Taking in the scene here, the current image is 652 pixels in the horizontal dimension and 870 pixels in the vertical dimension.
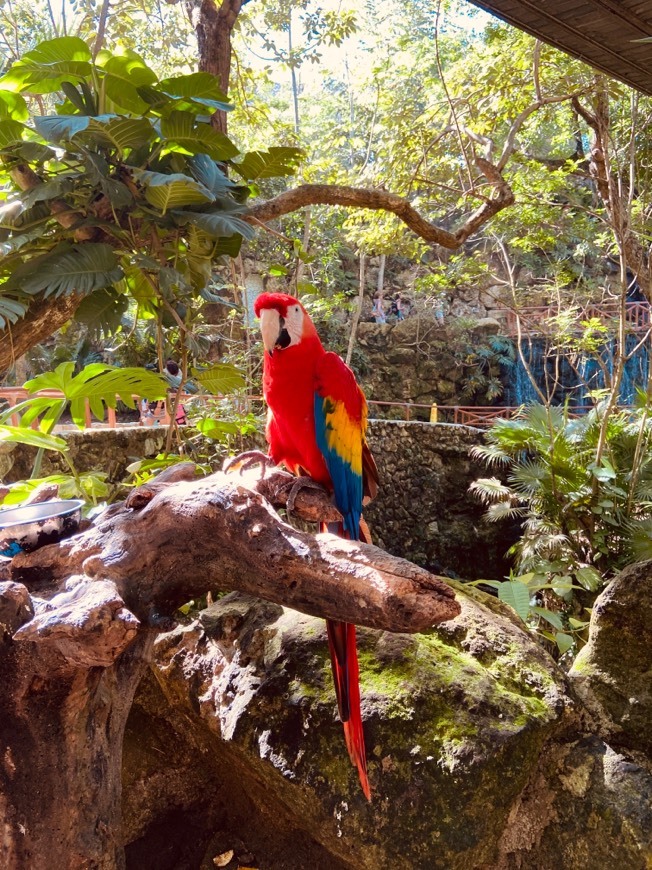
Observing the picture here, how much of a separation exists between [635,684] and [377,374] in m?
10.8

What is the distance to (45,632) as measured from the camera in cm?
85

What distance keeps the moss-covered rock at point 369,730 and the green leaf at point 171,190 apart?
47.0 inches

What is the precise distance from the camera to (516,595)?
2.60m

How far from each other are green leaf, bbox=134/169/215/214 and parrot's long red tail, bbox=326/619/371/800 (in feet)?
3.51

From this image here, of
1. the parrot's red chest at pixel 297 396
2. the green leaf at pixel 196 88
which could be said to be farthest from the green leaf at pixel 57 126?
the parrot's red chest at pixel 297 396

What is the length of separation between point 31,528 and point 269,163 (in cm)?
129

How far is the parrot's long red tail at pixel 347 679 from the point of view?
4.20ft

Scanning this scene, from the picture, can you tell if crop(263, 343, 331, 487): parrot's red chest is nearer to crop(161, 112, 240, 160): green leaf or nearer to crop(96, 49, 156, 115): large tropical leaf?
crop(161, 112, 240, 160): green leaf

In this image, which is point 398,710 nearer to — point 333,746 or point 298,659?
point 333,746

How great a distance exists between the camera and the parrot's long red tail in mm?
1280

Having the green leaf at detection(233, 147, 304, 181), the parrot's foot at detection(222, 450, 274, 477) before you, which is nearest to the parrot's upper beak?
the parrot's foot at detection(222, 450, 274, 477)

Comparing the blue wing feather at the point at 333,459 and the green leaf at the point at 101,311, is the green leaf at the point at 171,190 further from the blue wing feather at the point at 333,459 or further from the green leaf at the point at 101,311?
the blue wing feather at the point at 333,459

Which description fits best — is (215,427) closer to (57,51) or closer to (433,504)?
(57,51)

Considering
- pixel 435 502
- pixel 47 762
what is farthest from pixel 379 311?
pixel 47 762
